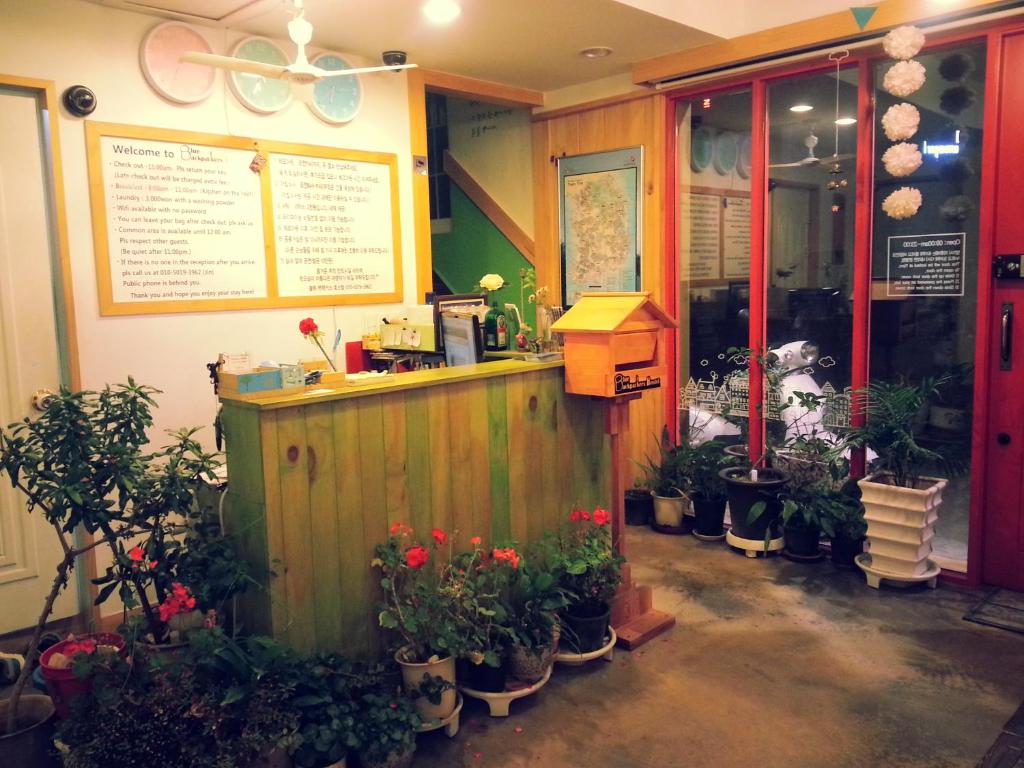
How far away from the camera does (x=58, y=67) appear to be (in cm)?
334

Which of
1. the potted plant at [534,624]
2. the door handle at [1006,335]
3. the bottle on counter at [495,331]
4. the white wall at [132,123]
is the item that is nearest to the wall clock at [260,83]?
the white wall at [132,123]

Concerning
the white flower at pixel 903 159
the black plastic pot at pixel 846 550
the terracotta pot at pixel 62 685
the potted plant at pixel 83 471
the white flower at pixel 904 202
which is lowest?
the black plastic pot at pixel 846 550

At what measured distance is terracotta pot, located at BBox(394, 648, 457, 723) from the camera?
2576 millimetres

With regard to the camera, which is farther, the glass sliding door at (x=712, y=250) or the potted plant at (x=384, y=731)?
the glass sliding door at (x=712, y=250)

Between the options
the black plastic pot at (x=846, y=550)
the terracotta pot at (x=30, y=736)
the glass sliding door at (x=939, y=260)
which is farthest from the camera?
the black plastic pot at (x=846, y=550)

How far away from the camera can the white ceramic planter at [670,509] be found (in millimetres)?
4723

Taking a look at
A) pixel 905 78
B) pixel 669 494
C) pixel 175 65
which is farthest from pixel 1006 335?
pixel 175 65

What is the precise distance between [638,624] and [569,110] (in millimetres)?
3291

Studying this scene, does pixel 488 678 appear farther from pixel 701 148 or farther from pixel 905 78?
pixel 701 148

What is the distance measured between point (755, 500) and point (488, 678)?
207 centimetres

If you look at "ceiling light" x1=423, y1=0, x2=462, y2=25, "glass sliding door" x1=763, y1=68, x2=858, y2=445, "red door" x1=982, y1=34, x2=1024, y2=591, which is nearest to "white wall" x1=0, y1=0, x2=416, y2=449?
"ceiling light" x1=423, y1=0, x2=462, y2=25

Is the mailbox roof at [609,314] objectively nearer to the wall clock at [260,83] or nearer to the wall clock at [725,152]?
the wall clock at [725,152]

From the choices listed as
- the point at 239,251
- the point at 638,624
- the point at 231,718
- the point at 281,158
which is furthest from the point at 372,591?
the point at 281,158

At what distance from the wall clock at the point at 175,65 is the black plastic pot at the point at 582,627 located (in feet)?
9.17
